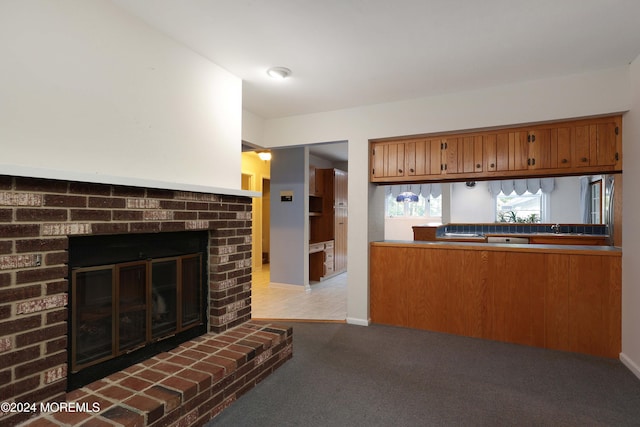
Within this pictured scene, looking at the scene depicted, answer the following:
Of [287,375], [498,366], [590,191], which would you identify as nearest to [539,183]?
[590,191]

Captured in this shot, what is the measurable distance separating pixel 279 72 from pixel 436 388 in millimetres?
2607

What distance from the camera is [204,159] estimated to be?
2.53 metres

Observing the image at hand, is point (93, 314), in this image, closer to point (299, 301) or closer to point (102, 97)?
point (102, 97)

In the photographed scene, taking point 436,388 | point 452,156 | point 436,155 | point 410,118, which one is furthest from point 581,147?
point 436,388

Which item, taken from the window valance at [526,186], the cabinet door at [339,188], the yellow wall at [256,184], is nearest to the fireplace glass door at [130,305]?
the cabinet door at [339,188]

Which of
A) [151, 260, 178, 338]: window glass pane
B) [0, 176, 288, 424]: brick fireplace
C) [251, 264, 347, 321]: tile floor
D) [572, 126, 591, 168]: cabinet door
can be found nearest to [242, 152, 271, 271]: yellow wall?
[251, 264, 347, 321]: tile floor

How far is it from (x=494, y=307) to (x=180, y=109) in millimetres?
3146

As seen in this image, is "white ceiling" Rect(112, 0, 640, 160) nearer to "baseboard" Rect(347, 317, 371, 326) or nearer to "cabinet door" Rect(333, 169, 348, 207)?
"baseboard" Rect(347, 317, 371, 326)

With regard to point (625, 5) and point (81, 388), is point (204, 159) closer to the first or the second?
point (81, 388)

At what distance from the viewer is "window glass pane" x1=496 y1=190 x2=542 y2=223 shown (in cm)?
862

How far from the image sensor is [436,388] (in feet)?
7.33

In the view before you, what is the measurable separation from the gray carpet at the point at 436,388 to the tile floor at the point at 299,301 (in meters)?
0.85

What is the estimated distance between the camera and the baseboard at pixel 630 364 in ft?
7.88

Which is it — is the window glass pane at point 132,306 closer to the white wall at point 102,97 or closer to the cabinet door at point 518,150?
the white wall at point 102,97
